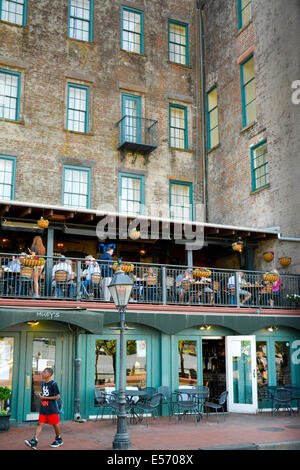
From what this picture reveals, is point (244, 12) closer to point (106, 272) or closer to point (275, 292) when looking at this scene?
point (275, 292)

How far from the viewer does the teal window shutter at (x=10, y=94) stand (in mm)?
19125

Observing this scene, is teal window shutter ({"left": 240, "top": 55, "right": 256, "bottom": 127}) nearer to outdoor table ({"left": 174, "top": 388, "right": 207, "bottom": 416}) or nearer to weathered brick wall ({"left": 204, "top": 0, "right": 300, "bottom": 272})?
weathered brick wall ({"left": 204, "top": 0, "right": 300, "bottom": 272})

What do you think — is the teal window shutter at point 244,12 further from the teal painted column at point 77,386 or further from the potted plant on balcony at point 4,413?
the potted plant on balcony at point 4,413

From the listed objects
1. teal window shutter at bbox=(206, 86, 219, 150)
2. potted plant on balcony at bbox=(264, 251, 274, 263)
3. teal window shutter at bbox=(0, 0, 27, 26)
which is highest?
teal window shutter at bbox=(0, 0, 27, 26)

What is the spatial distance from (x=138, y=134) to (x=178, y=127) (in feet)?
7.28

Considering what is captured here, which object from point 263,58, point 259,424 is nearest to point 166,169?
point 263,58

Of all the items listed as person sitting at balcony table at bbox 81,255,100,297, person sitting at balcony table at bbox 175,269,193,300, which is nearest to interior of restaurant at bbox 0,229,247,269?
person sitting at balcony table at bbox 175,269,193,300

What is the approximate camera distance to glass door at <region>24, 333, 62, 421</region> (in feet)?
46.1

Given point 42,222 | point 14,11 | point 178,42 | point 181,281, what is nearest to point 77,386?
point 181,281

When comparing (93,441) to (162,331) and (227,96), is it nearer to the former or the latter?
(162,331)

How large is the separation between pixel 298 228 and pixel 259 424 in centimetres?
726

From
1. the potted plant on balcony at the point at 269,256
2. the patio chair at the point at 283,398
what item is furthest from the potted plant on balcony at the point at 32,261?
the potted plant on balcony at the point at 269,256

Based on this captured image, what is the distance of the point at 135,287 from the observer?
15.6m

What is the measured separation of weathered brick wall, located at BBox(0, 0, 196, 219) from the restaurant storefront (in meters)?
6.18
